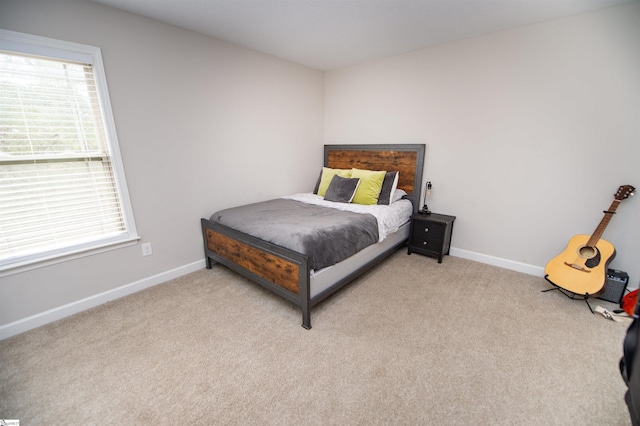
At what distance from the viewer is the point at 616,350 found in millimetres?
1702

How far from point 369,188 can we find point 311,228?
1252 millimetres

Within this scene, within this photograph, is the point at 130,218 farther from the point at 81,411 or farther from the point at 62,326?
the point at 81,411

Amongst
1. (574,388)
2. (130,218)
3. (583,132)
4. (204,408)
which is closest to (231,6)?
(130,218)

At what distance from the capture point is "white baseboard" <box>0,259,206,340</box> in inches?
74.0

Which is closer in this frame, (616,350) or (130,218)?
(616,350)

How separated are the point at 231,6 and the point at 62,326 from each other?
9.39 feet

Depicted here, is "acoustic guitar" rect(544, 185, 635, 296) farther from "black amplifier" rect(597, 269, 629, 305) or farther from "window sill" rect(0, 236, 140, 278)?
"window sill" rect(0, 236, 140, 278)

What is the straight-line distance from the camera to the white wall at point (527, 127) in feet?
7.09

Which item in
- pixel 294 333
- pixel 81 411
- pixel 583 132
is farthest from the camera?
pixel 583 132

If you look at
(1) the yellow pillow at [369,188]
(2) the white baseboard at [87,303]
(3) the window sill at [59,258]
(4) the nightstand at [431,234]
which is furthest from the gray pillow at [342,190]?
(3) the window sill at [59,258]

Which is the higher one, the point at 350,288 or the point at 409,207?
the point at 409,207

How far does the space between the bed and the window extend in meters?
0.91

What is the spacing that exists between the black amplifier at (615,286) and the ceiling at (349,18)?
87.2 inches

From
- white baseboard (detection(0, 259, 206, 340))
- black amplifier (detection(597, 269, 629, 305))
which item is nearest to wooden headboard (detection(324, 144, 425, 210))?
black amplifier (detection(597, 269, 629, 305))
